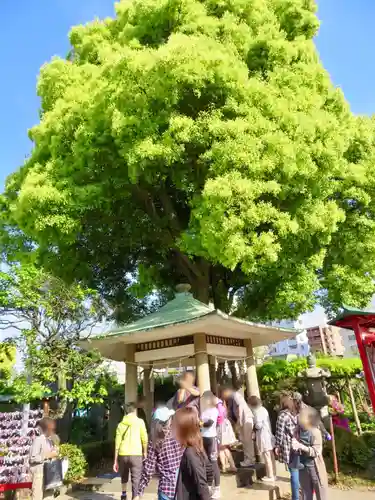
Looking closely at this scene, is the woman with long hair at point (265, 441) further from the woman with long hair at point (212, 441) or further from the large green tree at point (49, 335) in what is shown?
the large green tree at point (49, 335)

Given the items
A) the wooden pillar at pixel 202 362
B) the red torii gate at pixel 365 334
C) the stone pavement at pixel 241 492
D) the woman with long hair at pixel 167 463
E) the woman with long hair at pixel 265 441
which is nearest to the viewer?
the woman with long hair at pixel 167 463

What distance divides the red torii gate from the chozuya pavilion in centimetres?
201

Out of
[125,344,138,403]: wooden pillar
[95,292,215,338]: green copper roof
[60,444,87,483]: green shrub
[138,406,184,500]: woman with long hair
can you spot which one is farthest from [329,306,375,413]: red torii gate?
[60,444,87,483]: green shrub

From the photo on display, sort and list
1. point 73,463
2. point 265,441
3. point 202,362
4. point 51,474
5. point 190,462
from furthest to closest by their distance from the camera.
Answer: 1. point 73,463
2. point 202,362
3. point 265,441
4. point 51,474
5. point 190,462

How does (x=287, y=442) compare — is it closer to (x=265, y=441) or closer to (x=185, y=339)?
(x=265, y=441)

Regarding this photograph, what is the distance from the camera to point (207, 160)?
363 inches

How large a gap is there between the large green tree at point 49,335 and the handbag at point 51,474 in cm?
174

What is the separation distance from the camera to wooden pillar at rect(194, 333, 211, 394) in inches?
319

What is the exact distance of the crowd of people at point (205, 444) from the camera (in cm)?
297

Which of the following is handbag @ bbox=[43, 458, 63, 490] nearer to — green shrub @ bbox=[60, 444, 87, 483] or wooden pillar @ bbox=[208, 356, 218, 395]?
green shrub @ bbox=[60, 444, 87, 483]

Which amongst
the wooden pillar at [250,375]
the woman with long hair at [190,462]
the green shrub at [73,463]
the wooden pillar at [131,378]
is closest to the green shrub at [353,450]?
the wooden pillar at [250,375]

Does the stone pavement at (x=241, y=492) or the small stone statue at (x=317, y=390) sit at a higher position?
the small stone statue at (x=317, y=390)

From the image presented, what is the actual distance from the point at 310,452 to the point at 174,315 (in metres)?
4.54

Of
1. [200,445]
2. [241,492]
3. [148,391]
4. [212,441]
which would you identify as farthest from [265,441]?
[148,391]
